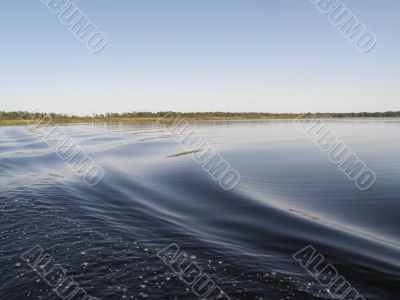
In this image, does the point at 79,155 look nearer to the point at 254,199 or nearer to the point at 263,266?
the point at 254,199

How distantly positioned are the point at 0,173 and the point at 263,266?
51.7 feet

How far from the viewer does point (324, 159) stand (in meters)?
20.4

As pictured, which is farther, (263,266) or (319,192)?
(319,192)

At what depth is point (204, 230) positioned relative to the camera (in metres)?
8.84

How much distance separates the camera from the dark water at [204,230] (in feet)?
19.7

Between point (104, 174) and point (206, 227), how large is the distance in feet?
32.7

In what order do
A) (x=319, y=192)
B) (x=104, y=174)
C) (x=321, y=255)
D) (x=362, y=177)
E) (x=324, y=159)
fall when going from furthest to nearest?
(x=324, y=159)
(x=104, y=174)
(x=362, y=177)
(x=319, y=192)
(x=321, y=255)

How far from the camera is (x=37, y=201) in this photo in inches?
452

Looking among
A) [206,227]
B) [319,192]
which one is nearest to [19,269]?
[206,227]

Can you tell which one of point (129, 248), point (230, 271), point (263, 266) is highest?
point (263, 266)

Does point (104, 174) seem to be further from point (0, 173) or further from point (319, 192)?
point (319, 192)

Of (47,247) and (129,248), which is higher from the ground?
(129,248)

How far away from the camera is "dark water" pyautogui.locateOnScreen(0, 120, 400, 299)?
600 centimetres

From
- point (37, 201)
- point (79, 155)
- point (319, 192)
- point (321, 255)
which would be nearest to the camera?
point (321, 255)
